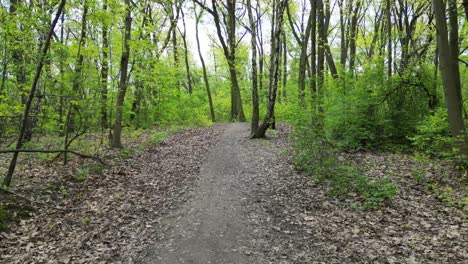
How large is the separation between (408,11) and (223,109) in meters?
19.0

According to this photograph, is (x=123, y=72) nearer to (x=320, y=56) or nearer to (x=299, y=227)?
(x=320, y=56)

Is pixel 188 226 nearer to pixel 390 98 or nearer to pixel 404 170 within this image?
pixel 404 170

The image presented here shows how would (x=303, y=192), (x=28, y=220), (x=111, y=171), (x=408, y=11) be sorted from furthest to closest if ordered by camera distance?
(x=408, y=11) → (x=111, y=171) → (x=303, y=192) → (x=28, y=220)

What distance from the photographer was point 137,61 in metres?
14.0

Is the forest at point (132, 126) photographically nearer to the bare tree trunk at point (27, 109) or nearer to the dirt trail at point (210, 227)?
the bare tree trunk at point (27, 109)

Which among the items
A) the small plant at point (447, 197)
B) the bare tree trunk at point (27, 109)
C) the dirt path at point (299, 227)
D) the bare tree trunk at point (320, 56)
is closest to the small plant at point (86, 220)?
the dirt path at point (299, 227)

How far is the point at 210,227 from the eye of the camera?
611 cm

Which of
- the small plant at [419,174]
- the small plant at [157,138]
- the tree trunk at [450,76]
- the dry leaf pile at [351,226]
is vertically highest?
the tree trunk at [450,76]

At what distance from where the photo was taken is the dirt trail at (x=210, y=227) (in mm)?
5145

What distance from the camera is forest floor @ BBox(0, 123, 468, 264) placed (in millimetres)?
5234

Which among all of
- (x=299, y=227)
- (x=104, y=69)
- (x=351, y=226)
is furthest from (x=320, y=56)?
(x=299, y=227)

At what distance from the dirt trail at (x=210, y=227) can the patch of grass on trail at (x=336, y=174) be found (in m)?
2.07

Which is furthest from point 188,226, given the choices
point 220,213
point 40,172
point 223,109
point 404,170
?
point 223,109

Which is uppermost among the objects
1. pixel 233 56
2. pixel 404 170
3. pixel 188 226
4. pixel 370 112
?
pixel 233 56
